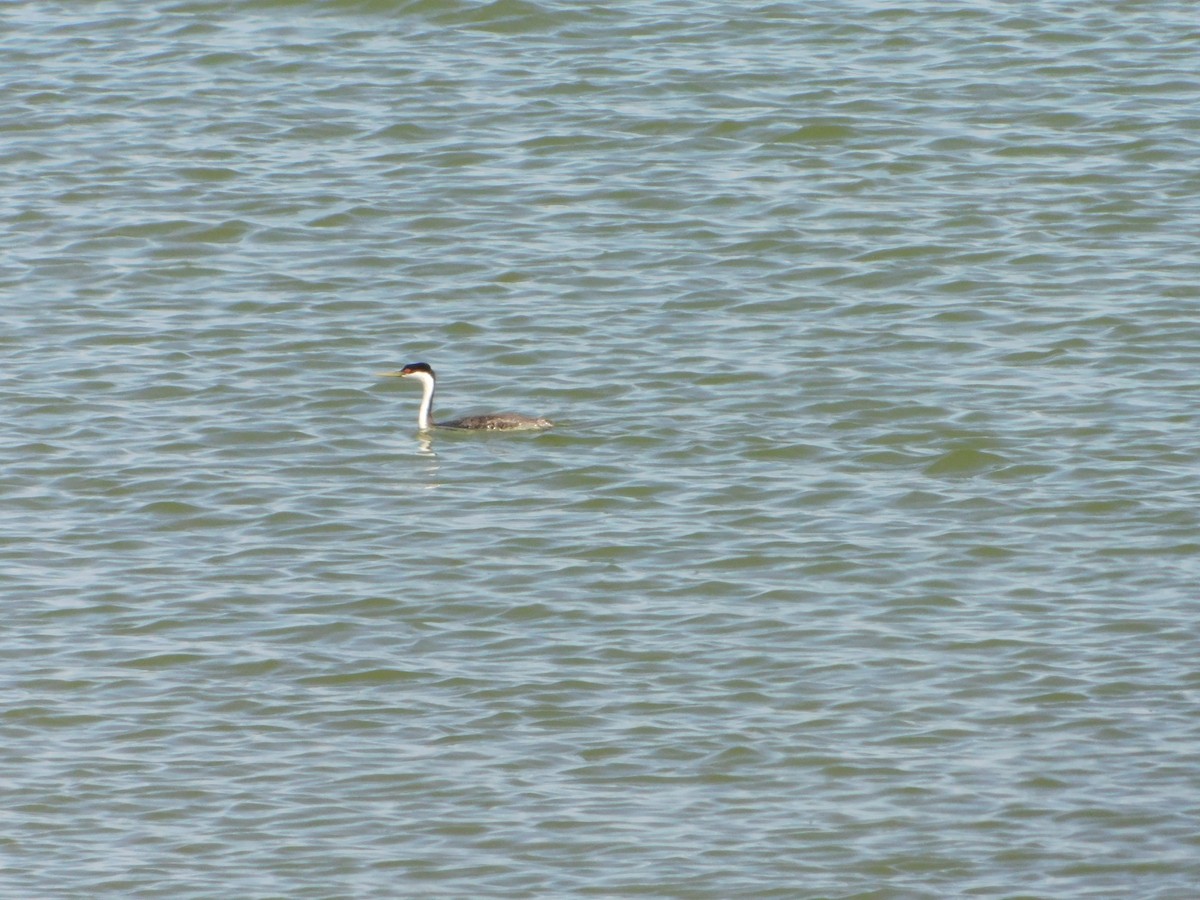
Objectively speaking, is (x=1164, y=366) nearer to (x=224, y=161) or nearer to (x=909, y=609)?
(x=909, y=609)

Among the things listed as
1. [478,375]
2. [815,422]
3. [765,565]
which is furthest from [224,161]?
[765,565]

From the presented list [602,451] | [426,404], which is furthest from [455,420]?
[602,451]

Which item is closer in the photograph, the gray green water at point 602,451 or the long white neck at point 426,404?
the gray green water at point 602,451

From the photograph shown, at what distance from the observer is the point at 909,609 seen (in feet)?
42.8

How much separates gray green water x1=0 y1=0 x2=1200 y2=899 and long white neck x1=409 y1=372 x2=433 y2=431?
145 millimetres

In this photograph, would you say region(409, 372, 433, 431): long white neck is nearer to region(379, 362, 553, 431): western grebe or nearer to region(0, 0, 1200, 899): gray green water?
region(379, 362, 553, 431): western grebe

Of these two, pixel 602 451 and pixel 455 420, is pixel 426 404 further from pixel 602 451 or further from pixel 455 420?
pixel 602 451

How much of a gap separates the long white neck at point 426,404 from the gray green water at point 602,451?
5.7 inches

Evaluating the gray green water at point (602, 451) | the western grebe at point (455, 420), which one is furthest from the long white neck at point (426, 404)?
the gray green water at point (602, 451)

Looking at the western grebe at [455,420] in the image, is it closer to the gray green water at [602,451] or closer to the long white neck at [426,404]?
the long white neck at [426,404]

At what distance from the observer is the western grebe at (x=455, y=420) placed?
1644cm

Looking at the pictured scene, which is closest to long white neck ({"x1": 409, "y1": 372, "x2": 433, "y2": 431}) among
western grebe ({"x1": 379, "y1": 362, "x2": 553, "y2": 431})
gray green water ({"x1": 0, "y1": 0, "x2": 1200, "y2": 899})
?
western grebe ({"x1": 379, "y1": 362, "x2": 553, "y2": 431})

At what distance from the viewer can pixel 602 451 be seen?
16.0 m

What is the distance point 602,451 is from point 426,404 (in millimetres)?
1447
